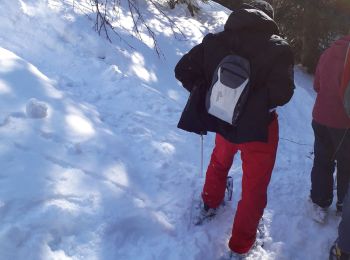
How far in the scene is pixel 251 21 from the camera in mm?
2906

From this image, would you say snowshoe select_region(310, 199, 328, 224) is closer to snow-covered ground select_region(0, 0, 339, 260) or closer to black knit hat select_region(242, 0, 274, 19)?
snow-covered ground select_region(0, 0, 339, 260)

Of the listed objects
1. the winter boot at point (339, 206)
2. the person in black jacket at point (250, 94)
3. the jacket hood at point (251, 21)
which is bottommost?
the winter boot at point (339, 206)

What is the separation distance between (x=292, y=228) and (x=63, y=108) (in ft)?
8.78

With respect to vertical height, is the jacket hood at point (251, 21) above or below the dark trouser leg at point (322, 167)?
above

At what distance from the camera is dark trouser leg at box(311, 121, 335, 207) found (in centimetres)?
394

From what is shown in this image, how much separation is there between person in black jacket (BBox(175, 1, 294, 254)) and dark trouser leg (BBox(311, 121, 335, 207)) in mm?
914

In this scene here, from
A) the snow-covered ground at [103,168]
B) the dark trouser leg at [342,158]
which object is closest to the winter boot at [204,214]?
the snow-covered ground at [103,168]

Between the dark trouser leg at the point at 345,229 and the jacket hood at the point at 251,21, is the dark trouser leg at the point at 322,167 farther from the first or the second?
the jacket hood at the point at 251,21

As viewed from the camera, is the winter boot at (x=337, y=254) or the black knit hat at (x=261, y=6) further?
the winter boot at (x=337, y=254)

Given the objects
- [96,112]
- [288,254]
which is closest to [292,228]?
[288,254]

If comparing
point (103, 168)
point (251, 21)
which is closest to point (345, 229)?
point (251, 21)

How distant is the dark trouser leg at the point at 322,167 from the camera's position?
3.94 m

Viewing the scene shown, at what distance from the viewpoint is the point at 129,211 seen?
3527 mm

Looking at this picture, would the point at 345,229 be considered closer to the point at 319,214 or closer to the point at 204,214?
the point at 319,214
